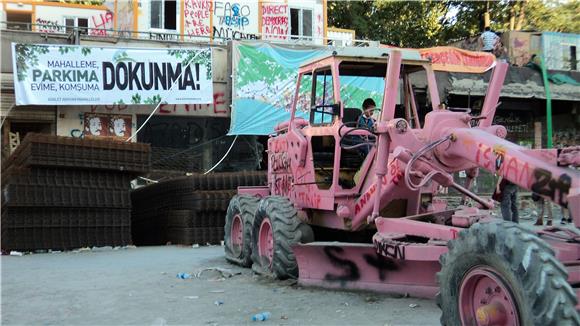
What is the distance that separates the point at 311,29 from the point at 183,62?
8.10 metres

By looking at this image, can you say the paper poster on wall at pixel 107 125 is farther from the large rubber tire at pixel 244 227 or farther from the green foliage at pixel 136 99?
the large rubber tire at pixel 244 227

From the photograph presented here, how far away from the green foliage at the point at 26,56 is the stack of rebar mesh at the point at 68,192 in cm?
293

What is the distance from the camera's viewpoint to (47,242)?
12.3m

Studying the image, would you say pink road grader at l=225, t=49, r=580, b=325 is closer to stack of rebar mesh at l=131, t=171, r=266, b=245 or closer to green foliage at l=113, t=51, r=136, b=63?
stack of rebar mesh at l=131, t=171, r=266, b=245

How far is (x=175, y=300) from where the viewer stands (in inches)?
265

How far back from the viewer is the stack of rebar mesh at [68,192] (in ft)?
39.3

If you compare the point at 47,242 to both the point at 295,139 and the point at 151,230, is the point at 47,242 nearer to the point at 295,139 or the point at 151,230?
the point at 151,230

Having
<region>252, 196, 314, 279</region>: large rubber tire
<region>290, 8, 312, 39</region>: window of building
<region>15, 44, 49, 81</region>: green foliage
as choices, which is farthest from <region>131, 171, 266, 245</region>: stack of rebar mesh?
<region>290, 8, 312, 39</region>: window of building


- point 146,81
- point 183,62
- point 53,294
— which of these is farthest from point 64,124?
point 53,294

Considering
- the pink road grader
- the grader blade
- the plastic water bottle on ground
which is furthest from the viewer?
the grader blade

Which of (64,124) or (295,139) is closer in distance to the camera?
(295,139)

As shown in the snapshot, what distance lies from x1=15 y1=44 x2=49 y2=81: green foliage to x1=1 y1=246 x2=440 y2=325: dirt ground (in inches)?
283

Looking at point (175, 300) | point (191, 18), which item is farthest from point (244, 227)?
point (191, 18)

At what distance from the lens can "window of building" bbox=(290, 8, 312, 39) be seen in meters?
23.2
